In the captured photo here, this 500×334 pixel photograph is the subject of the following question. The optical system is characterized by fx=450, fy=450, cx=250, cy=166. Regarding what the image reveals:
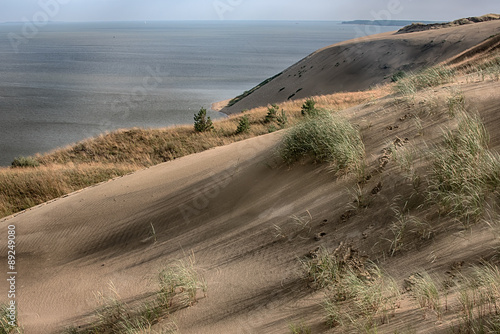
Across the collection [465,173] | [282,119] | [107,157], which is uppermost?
[107,157]

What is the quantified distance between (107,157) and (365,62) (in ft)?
110

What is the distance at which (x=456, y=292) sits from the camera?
3811 millimetres

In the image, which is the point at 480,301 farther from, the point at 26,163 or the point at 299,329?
the point at 26,163

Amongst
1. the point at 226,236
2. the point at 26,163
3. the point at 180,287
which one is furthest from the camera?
the point at 26,163

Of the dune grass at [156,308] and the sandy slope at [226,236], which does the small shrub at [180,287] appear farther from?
the sandy slope at [226,236]

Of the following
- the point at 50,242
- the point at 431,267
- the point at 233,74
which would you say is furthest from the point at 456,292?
the point at 233,74

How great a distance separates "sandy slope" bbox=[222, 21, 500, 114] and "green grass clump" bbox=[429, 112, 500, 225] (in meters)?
32.1

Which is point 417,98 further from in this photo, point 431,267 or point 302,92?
point 302,92

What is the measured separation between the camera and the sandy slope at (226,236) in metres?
4.64

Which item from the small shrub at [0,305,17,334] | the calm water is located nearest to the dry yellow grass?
the small shrub at [0,305,17,334]

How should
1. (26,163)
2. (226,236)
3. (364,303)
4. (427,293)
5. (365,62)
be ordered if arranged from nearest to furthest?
(427,293), (364,303), (226,236), (26,163), (365,62)

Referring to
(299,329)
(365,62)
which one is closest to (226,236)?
(299,329)

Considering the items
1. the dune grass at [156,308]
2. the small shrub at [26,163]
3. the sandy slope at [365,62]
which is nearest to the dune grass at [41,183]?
the small shrub at [26,163]

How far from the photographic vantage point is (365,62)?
4484cm
